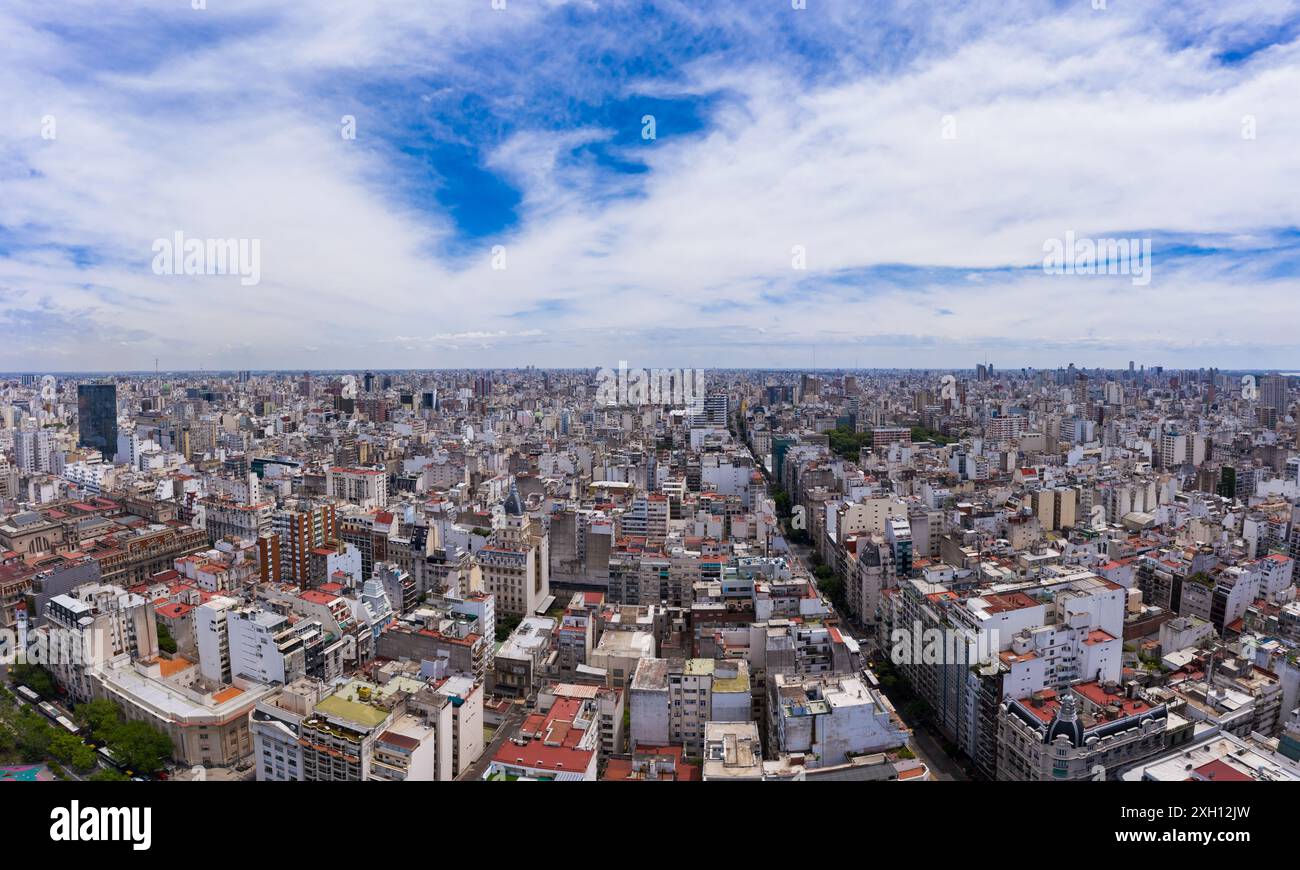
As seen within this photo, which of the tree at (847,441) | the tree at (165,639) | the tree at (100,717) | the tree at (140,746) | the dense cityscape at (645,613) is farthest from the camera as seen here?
the tree at (847,441)

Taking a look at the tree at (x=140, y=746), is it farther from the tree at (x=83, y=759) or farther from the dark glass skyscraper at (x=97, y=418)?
the dark glass skyscraper at (x=97, y=418)

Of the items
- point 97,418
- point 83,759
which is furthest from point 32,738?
point 97,418

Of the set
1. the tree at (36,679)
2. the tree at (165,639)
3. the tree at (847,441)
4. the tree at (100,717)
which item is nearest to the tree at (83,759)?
the tree at (100,717)

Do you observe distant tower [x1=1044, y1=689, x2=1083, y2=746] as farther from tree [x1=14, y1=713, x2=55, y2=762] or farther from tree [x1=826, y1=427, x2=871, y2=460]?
tree [x1=826, y1=427, x2=871, y2=460]

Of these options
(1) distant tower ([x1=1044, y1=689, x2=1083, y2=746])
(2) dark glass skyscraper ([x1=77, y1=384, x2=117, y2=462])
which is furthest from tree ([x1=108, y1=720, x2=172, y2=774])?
(2) dark glass skyscraper ([x1=77, y1=384, x2=117, y2=462])
